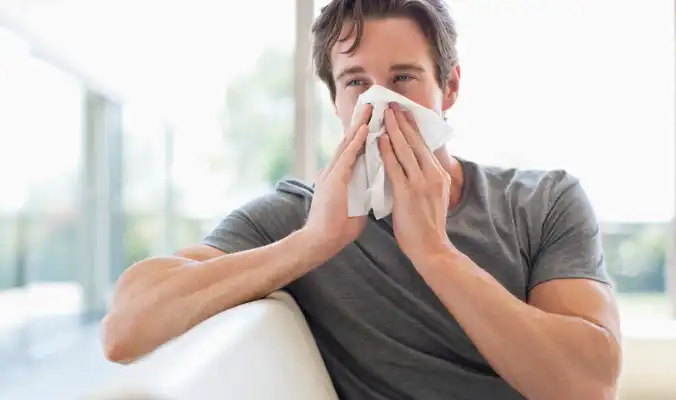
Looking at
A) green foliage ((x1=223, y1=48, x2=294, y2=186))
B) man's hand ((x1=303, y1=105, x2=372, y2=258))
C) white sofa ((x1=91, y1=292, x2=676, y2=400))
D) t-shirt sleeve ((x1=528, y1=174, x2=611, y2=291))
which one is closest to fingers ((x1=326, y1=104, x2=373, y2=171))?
man's hand ((x1=303, y1=105, x2=372, y2=258))

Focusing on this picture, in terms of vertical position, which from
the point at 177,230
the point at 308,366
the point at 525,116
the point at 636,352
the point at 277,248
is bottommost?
the point at 177,230

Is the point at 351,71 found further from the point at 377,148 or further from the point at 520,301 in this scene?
the point at 520,301

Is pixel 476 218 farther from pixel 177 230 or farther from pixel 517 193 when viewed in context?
pixel 177 230

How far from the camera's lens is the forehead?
109 cm

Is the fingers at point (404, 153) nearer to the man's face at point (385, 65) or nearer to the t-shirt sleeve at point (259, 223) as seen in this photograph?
the man's face at point (385, 65)

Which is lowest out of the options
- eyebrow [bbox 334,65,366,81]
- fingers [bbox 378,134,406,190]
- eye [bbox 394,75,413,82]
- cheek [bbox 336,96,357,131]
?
fingers [bbox 378,134,406,190]

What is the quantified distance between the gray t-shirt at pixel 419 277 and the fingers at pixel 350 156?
0.18 m

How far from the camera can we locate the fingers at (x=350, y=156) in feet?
3.22

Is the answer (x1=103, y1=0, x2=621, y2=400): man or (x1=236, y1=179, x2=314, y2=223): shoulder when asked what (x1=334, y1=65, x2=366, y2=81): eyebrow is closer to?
(x1=103, y1=0, x2=621, y2=400): man

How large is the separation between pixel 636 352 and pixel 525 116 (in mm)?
1174

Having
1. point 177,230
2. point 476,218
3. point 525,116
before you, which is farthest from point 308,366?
point 177,230

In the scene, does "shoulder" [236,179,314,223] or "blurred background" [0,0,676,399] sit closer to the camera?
"shoulder" [236,179,314,223]

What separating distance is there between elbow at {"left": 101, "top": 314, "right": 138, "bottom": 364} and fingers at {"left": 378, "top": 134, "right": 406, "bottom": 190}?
0.41 metres

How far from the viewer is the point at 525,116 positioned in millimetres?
2500
